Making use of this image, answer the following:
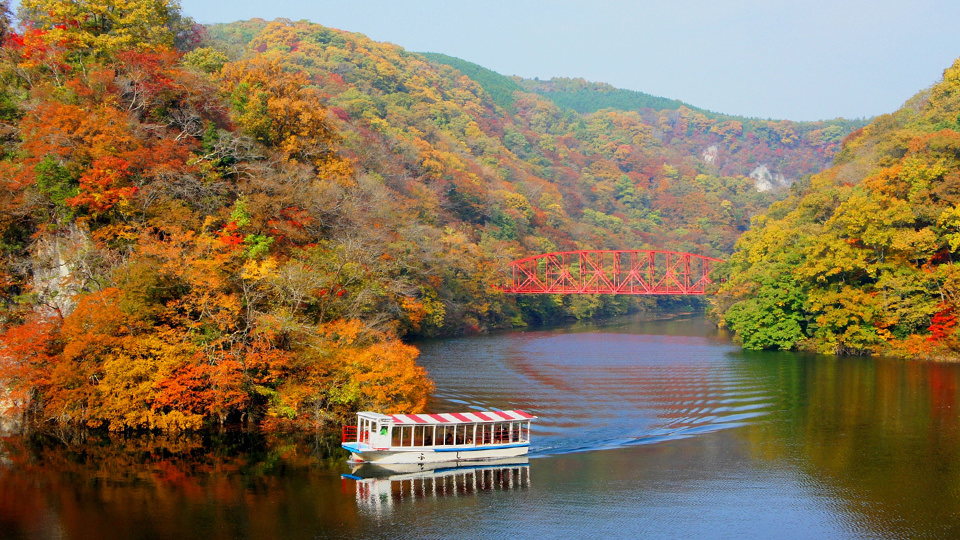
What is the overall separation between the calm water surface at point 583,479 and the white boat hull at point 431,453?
0.40 meters

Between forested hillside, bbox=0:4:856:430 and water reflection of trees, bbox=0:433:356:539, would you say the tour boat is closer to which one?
water reflection of trees, bbox=0:433:356:539

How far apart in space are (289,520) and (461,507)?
412cm

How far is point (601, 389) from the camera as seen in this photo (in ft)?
113

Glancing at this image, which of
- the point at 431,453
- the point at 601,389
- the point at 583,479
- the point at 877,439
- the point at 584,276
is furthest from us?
the point at 584,276

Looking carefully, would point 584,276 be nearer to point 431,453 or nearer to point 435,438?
point 435,438

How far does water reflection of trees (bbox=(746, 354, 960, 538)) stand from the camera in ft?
61.3

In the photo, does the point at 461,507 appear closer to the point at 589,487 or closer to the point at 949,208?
the point at 589,487

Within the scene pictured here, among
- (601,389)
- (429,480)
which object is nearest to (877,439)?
(601,389)

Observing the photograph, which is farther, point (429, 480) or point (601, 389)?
point (601, 389)

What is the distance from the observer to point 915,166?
141 feet

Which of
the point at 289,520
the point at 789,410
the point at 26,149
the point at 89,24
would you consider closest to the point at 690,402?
the point at 789,410

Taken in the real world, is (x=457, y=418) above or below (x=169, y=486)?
above

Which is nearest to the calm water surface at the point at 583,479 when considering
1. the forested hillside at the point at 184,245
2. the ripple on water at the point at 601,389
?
the ripple on water at the point at 601,389

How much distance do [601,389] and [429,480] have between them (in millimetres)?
14817
